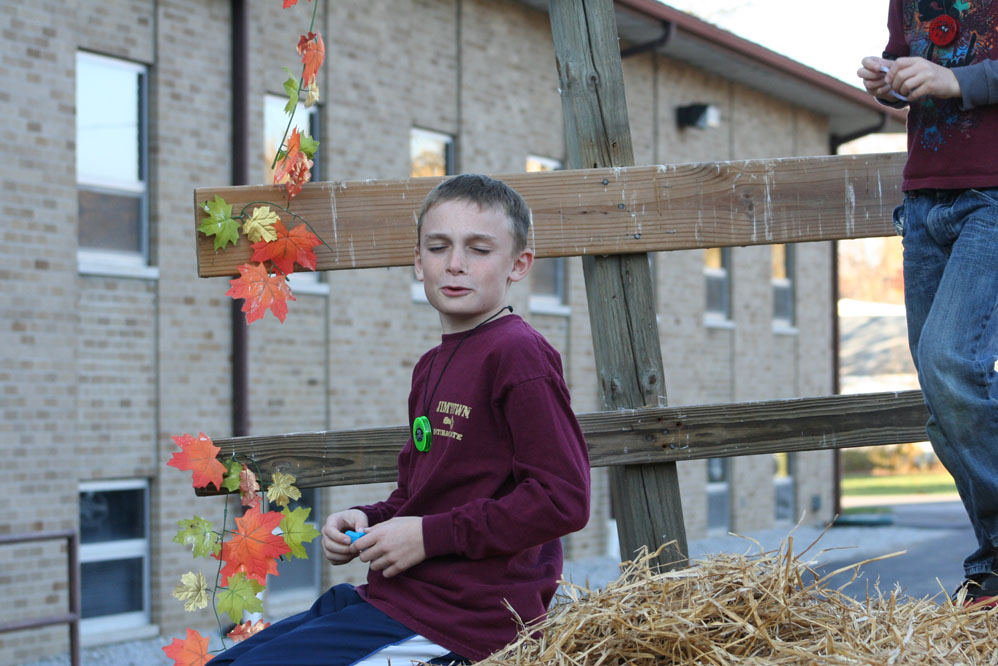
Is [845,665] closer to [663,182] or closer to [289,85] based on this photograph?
[663,182]

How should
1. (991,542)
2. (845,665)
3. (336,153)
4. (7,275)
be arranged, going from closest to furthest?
(845,665), (991,542), (7,275), (336,153)

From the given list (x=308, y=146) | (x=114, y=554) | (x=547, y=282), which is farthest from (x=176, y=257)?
(x=308, y=146)

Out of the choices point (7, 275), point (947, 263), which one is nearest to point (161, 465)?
point (7, 275)

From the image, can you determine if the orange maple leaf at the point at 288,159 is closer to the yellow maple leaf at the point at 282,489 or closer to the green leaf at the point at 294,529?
the yellow maple leaf at the point at 282,489

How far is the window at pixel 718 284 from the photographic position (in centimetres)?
1923

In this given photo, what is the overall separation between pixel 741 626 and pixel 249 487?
1.60 meters

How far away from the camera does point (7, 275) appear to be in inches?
385

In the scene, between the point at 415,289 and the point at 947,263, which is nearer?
the point at 947,263

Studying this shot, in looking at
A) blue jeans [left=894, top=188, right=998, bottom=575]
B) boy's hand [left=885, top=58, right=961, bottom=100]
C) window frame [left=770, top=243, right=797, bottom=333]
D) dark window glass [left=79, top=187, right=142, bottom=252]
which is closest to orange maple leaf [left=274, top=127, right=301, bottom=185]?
boy's hand [left=885, top=58, right=961, bottom=100]

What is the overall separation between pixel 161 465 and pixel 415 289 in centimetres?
382

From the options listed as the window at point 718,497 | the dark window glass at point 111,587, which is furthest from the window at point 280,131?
the window at point 718,497

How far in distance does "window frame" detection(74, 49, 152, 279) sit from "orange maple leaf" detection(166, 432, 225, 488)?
7.47 metres

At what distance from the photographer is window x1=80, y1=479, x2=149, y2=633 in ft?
34.8

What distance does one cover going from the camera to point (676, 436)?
3613 millimetres
